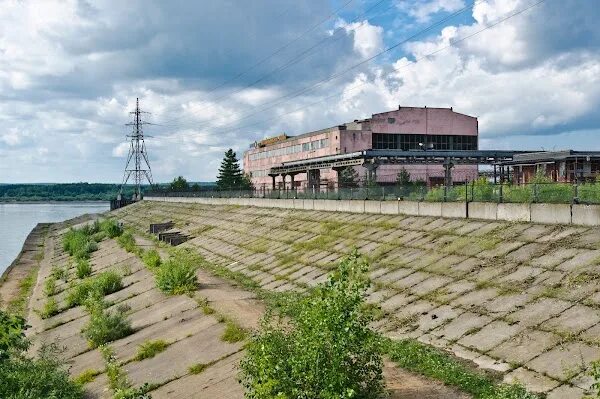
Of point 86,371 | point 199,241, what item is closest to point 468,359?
point 86,371

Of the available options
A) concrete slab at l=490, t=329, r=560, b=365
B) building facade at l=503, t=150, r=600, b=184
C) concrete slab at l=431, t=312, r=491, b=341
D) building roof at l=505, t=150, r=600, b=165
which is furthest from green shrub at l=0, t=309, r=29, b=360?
building roof at l=505, t=150, r=600, b=165

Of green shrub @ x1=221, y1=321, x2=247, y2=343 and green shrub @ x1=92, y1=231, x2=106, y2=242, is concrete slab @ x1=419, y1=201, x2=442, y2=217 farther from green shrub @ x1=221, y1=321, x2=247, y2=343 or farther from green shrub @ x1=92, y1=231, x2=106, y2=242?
green shrub @ x1=92, y1=231, x2=106, y2=242

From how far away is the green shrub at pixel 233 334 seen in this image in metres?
15.5

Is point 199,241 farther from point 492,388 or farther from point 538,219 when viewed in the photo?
point 492,388

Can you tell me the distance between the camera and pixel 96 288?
27656 mm

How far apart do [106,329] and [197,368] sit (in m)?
6.39

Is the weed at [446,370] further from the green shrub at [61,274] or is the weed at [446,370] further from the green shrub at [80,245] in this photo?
the green shrub at [80,245]

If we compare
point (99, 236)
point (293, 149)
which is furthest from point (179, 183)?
point (99, 236)

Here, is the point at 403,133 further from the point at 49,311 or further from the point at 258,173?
the point at 49,311

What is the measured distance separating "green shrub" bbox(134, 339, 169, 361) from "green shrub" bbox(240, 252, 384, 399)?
8.43 m

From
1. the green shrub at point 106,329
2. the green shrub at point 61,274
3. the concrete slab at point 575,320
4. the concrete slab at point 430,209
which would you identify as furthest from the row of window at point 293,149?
the concrete slab at point 575,320

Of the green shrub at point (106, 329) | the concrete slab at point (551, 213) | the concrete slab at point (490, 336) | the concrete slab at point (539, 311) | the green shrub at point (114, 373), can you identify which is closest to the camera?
the concrete slab at point (490, 336)

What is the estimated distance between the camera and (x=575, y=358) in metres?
10.4

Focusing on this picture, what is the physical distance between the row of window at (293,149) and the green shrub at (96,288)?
179 feet
